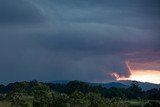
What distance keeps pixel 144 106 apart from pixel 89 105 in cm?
2117

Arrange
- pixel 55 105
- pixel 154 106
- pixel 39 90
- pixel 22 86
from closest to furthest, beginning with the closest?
pixel 55 105 → pixel 39 90 → pixel 154 106 → pixel 22 86

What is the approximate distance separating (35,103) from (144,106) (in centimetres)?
3653

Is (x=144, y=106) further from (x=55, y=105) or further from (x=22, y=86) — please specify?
(x=22, y=86)

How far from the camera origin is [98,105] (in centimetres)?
10631

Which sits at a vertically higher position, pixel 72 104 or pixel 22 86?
pixel 22 86

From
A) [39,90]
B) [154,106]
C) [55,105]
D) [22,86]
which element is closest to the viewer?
[55,105]

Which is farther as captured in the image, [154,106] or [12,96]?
[154,106]

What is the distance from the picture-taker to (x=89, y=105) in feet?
352

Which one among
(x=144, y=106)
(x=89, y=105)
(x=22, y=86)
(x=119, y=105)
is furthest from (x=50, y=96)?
(x=22, y=86)

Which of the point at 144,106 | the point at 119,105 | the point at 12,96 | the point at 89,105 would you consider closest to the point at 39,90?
the point at 12,96

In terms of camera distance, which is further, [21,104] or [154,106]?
[154,106]

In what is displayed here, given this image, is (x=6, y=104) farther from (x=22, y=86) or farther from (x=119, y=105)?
(x=22, y=86)

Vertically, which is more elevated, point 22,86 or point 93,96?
point 22,86

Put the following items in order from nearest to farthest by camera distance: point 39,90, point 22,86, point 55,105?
point 55,105 → point 39,90 → point 22,86
